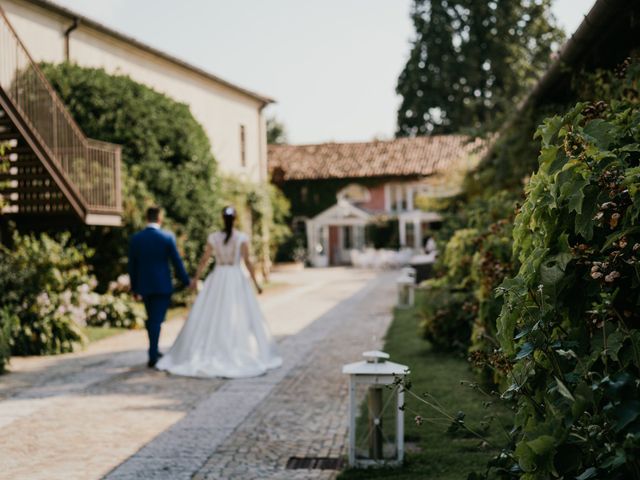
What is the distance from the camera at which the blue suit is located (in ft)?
30.0

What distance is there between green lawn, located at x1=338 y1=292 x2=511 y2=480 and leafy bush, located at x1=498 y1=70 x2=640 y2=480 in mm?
379

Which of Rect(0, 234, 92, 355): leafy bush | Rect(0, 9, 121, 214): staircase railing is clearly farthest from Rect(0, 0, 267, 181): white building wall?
Rect(0, 234, 92, 355): leafy bush

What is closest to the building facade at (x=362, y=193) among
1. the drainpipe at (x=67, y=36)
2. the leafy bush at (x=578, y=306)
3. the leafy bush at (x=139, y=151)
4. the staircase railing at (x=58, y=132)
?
the leafy bush at (x=139, y=151)

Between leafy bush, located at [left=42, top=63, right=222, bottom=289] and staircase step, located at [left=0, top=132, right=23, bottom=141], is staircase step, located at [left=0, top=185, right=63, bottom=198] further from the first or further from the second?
leafy bush, located at [left=42, top=63, right=222, bottom=289]

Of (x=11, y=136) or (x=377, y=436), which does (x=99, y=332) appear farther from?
(x=377, y=436)

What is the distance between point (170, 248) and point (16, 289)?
2.58 metres

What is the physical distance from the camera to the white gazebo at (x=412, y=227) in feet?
133

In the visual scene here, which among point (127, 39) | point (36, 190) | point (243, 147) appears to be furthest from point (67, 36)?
point (243, 147)

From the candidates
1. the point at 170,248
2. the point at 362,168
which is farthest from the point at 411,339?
the point at 362,168

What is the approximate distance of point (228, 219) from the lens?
30.2ft

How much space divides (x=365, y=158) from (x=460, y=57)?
24.9ft

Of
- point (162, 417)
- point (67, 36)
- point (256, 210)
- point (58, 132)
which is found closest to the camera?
point (162, 417)

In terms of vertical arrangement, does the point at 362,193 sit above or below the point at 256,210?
above

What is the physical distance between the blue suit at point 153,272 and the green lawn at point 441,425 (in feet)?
8.79
